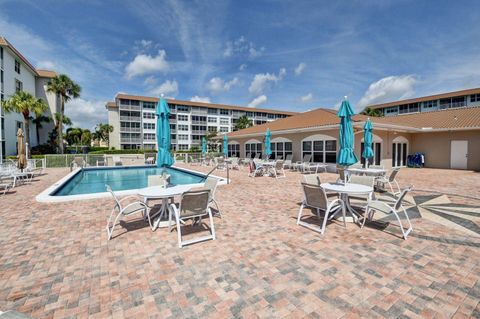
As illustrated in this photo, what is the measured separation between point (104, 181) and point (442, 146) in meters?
25.5

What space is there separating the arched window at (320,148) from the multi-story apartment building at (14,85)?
28223mm

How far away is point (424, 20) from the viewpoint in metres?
10.4

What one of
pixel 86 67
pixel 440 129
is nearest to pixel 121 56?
pixel 86 67

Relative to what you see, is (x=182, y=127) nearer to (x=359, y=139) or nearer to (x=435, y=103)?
(x=359, y=139)

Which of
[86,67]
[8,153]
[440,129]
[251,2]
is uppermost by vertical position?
Result: [251,2]

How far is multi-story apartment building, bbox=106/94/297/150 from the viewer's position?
46.1m

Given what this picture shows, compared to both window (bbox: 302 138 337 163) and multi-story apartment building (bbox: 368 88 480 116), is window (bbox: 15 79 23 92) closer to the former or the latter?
window (bbox: 302 138 337 163)

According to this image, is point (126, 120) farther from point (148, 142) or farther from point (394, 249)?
point (394, 249)

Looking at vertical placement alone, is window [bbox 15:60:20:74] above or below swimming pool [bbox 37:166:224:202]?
above

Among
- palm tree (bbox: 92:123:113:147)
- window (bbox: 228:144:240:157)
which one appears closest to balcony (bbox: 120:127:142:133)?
palm tree (bbox: 92:123:113:147)

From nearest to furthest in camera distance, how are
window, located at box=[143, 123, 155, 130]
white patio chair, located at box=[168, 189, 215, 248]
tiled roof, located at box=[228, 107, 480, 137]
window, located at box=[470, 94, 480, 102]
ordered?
white patio chair, located at box=[168, 189, 215, 248]
tiled roof, located at box=[228, 107, 480, 137]
window, located at box=[470, 94, 480, 102]
window, located at box=[143, 123, 155, 130]

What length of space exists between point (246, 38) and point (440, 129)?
53.4 ft

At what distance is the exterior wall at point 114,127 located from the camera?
162 ft

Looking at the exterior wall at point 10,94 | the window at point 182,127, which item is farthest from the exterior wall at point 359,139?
the window at point 182,127
